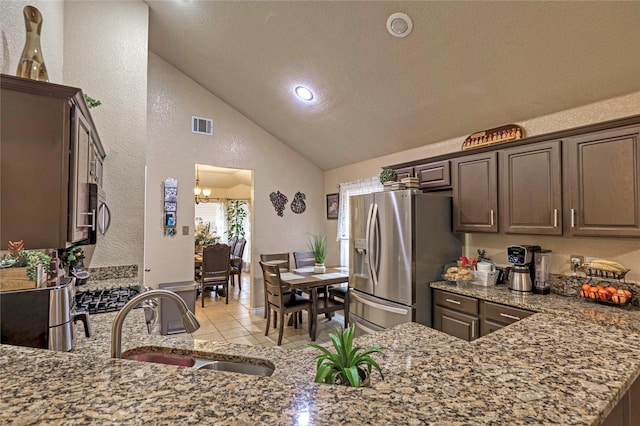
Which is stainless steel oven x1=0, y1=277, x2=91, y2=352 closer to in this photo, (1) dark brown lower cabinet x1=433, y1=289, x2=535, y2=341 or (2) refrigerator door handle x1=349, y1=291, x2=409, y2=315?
(2) refrigerator door handle x1=349, y1=291, x2=409, y2=315

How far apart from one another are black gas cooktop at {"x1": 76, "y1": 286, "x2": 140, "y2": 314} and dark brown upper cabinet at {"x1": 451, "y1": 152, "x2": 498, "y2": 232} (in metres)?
2.88

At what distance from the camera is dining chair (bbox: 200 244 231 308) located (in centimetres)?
495

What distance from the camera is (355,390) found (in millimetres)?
685

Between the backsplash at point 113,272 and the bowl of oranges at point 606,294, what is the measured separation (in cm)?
367

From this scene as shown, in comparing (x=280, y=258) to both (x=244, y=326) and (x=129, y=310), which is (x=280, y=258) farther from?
(x=129, y=310)

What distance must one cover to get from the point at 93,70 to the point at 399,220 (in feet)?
9.95

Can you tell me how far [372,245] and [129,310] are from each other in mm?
2427

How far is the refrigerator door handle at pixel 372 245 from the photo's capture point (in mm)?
3049

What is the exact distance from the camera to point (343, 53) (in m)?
2.75

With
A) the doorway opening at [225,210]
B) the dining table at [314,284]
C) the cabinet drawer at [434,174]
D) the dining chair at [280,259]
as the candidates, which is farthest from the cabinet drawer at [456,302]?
the doorway opening at [225,210]

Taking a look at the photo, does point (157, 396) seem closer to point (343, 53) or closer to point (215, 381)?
point (215, 381)

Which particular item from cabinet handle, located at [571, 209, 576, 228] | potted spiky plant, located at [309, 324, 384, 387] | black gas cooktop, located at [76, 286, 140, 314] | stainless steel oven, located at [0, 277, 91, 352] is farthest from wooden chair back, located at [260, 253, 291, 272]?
potted spiky plant, located at [309, 324, 384, 387]

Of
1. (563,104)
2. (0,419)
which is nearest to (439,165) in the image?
(563,104)

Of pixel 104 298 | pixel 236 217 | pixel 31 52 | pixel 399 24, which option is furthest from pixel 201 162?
pixel 236 217
